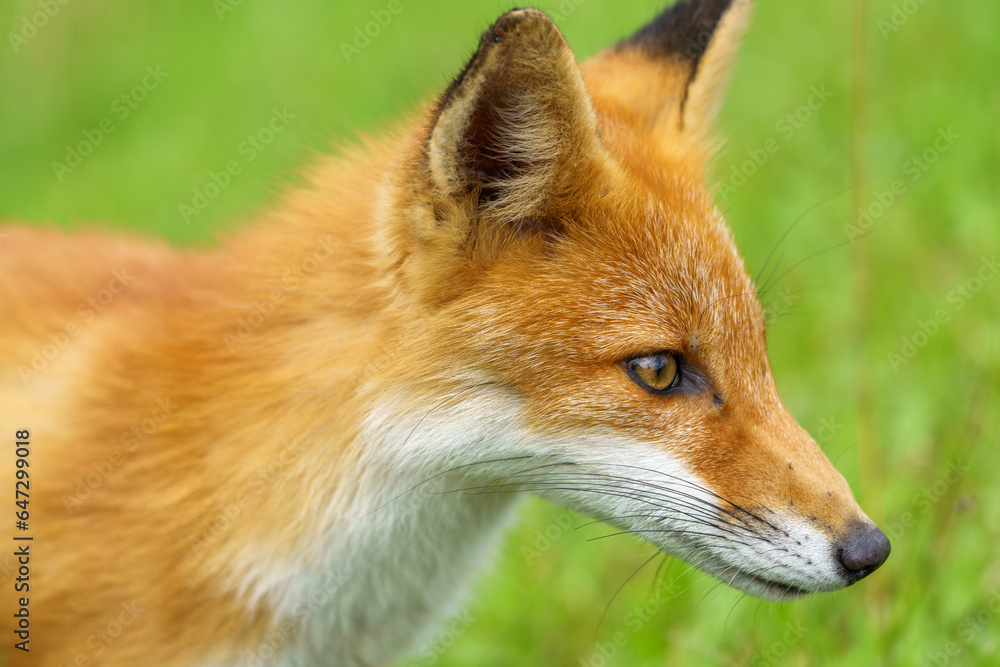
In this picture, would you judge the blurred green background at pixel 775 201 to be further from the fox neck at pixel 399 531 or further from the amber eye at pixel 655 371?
the amber eye at pixel 655 371

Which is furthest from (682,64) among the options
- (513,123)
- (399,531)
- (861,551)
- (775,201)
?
(775,201)

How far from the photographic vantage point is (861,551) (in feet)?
9.93

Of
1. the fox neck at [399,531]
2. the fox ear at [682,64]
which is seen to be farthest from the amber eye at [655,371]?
the fox ear at [682,64]

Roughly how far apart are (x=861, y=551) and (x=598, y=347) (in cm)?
113

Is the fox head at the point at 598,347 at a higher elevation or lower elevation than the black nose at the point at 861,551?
higher

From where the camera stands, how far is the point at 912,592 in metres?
4.20

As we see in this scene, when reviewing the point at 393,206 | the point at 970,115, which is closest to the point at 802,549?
the point at 393,206

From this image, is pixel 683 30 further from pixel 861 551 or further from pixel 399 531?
pixel 399 531

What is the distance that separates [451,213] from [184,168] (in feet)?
22.8

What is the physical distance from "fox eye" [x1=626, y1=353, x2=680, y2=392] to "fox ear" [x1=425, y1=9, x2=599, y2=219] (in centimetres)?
68

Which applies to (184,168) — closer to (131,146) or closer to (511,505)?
(131,146)

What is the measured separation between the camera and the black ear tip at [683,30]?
4016mm

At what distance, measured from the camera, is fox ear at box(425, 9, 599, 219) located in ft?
9.16

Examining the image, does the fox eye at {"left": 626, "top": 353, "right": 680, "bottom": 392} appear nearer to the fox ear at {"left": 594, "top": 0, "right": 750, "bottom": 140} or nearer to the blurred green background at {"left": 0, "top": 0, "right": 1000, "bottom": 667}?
the fox ear at {"left": 594, "top": 0, "right": 750, "bottom": 140}
